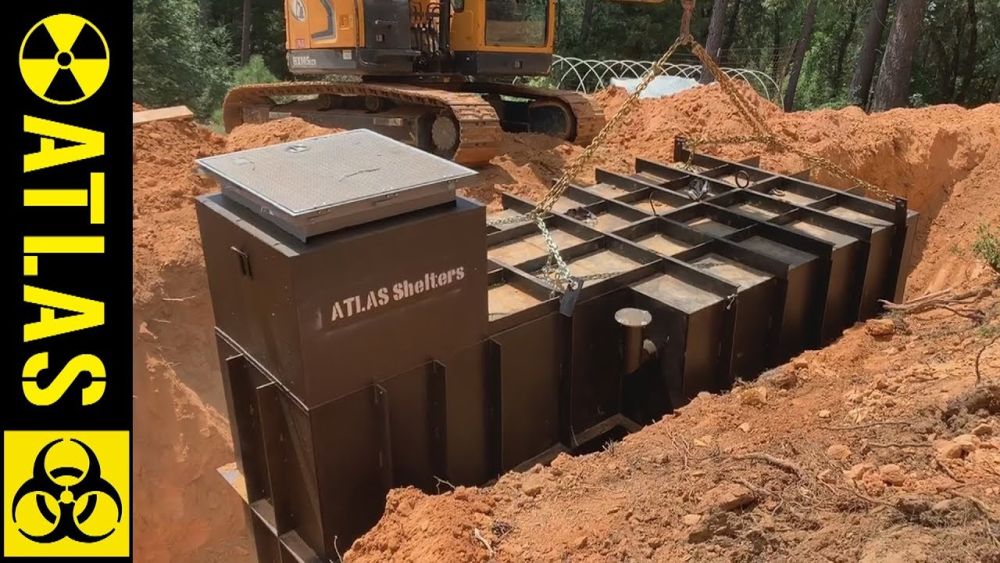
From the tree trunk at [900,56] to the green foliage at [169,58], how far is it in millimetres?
17454

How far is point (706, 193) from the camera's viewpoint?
7.62 m

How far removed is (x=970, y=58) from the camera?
72.4 ft

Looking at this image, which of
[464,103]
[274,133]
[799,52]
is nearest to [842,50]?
[799,52]

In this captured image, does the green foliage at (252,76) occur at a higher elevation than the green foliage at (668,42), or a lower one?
lower

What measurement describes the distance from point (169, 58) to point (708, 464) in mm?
19967

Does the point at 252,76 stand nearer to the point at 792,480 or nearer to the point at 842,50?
the point at 842,50

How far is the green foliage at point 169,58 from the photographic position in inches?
759

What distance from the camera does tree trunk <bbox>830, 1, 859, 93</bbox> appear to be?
25.5m

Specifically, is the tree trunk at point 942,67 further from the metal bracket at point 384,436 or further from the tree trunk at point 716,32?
the metal bracket at point 384,436

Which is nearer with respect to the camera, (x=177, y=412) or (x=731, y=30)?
(x=177, y=412)

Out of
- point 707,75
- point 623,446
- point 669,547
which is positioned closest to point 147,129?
point 623,446

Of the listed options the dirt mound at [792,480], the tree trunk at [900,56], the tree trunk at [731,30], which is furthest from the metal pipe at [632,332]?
the tree trunk at [731,30]

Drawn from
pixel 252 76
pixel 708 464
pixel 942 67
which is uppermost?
pixel 942 67

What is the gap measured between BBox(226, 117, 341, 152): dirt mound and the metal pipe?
7030 millimetres
